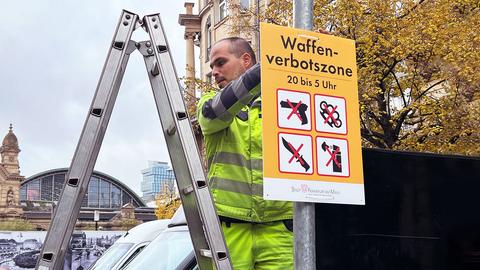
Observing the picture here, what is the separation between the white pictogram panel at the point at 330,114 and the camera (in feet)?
9.18

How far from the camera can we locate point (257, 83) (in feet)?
9.58

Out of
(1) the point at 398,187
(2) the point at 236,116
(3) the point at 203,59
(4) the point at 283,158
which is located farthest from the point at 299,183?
(3) the point at 203,59

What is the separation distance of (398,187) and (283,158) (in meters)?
1.21

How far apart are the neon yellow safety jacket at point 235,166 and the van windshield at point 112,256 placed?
374 cm

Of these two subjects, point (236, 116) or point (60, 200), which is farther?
point (236, 116)

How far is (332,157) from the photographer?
2.80m

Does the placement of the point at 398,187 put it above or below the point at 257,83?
below

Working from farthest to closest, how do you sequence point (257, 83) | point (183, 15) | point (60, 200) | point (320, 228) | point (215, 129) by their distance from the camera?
point (183, 15) < point (320, 228) < point (215, 129) < point (257, 83) < point (60, 200)

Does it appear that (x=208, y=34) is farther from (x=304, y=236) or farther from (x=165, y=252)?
(x=304, y=236)

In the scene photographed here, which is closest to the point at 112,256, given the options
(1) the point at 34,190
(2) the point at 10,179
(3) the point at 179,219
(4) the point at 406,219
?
(3) the point at 179,219

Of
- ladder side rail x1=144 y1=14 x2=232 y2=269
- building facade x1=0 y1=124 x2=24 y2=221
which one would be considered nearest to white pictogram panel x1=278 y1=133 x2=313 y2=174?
ladder side rail x1=144 y1=14 x2=232 y2=269

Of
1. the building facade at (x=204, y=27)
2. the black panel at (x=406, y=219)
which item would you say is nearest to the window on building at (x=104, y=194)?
the building facade at (x=204, y=27)

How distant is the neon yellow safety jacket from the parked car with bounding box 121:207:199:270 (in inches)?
77.8

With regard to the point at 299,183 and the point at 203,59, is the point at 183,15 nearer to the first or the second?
the point at 203,59
